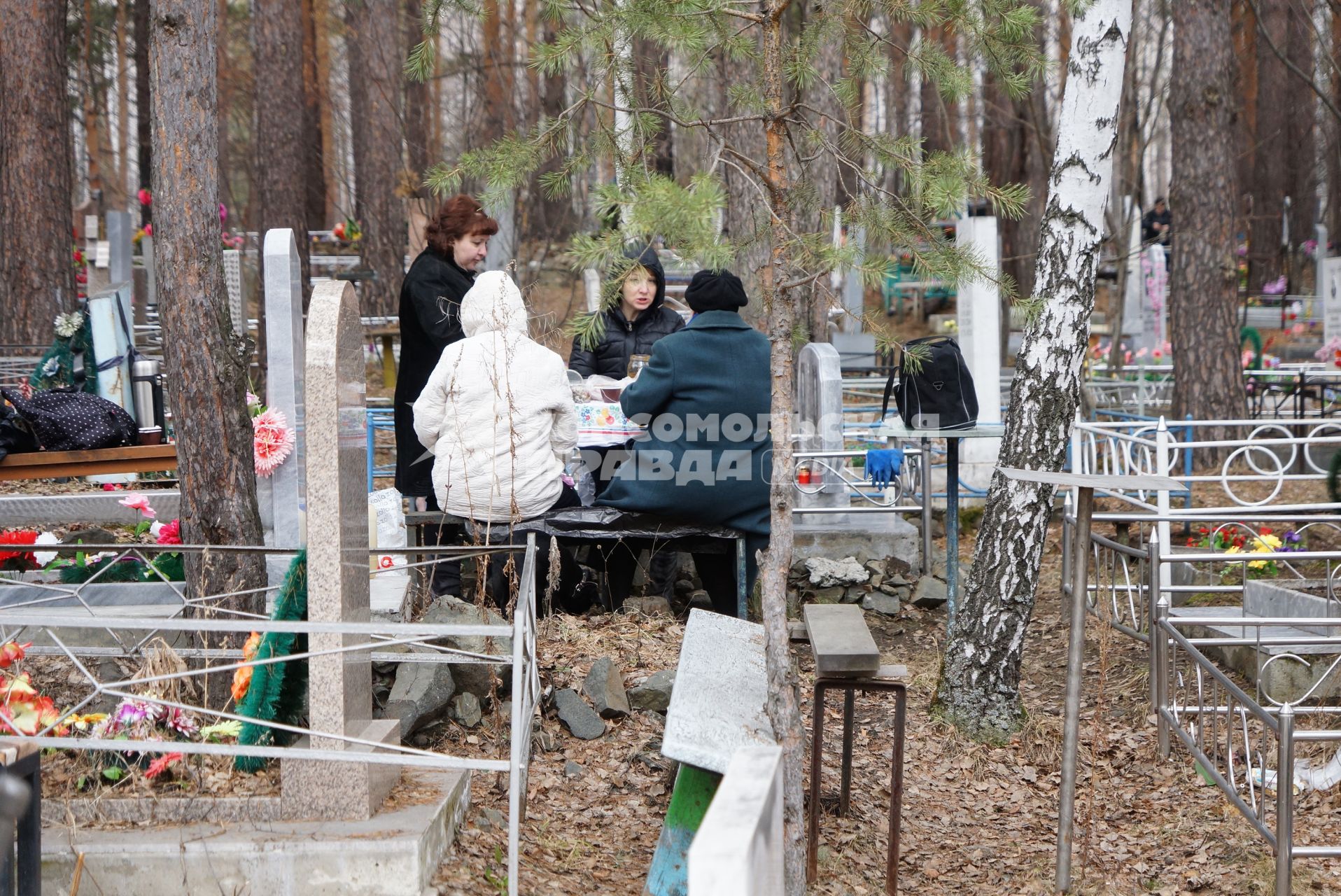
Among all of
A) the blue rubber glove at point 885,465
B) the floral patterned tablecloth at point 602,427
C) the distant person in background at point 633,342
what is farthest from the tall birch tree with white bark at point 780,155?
the blue rubber glove at point 885,465

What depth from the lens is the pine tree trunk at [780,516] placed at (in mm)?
3648

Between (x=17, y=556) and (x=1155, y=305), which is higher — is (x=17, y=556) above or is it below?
below

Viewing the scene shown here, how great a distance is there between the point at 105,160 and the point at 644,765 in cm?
3730

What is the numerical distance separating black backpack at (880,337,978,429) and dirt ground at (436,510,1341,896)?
124cm

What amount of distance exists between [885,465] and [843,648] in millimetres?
3960

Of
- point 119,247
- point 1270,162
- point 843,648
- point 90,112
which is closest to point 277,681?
point 843,648

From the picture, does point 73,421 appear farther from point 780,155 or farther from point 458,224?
point 780,155

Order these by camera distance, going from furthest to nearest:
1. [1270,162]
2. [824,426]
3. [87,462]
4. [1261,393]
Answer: [1270,162] < [1261,393] < [824,426] < [87,462]

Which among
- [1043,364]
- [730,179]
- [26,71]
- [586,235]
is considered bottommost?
[1043,364]

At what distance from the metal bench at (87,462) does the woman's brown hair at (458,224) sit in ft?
5.98

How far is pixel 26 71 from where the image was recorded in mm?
10734

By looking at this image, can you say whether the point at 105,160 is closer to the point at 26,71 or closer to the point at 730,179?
the point at 26,71

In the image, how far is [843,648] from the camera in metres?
3.88

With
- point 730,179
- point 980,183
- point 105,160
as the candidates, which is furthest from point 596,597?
point 105,160
